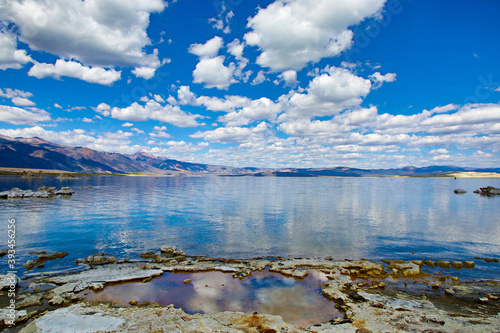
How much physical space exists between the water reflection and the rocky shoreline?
934mm

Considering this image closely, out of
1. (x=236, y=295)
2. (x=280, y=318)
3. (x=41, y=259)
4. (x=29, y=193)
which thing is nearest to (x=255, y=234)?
(x=236, y=295)

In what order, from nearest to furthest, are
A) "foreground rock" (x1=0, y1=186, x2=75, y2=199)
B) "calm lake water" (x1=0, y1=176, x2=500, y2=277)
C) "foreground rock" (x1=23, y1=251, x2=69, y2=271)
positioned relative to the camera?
"foreground rock" (x1=23, y1=251, x2=69, y2=271) < "calm lake water" (x1=0, y1=176, x2=500, y2=277) < "foreground rock" (x1=0, y1=186, x2=75, y2=199)

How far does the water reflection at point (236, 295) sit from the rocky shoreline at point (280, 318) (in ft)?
3.06

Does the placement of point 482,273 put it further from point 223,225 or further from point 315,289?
point 223,225

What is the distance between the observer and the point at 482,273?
28.7 m

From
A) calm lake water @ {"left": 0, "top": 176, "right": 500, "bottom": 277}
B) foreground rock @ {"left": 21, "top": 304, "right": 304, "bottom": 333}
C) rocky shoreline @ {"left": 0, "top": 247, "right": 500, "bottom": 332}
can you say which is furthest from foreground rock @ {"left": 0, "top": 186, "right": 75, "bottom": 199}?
foreground rock @ {"left": 21, "top": 304, "right": 304, "bottom": 333}

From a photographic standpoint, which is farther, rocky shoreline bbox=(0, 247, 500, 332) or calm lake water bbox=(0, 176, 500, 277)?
calm lake water bbox=(0, 176, 500, 277)

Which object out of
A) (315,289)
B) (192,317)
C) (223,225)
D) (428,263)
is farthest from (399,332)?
(223,225)

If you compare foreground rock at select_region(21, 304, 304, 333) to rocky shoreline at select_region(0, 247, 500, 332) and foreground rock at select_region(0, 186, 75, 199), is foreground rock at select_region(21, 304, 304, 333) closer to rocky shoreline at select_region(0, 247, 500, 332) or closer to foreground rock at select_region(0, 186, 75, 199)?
rocky shoreline at select_region(0, 247, 500, 332)

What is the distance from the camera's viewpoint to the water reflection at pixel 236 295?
1998 centimetres

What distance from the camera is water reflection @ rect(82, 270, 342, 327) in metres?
20.0

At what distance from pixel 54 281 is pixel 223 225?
30137 millimetres

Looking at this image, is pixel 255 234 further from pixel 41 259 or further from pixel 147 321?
pixel 41 259

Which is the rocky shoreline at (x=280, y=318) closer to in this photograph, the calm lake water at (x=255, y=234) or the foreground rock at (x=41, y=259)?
the foreground rock at (x=41, y=259)
